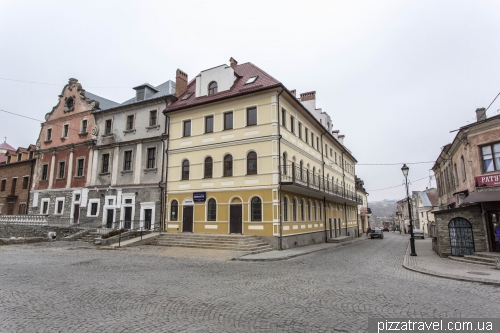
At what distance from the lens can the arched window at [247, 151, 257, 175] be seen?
67.8ft

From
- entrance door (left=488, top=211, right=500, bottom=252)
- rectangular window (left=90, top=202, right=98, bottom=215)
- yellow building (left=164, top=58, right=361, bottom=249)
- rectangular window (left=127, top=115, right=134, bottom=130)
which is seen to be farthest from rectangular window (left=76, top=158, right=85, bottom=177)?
entrance door (left=488, top=211, right=500, bottom=252)

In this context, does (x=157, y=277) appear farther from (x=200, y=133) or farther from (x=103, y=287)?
(x=200, y=133)

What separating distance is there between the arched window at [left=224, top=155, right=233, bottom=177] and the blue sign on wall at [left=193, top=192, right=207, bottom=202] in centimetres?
223

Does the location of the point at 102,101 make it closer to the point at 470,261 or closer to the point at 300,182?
the point at 300,182

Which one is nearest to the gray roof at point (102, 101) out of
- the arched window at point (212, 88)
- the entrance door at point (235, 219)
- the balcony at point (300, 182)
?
the arched window at point (212, 88)

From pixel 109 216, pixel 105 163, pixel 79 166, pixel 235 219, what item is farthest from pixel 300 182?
pixel 79 166

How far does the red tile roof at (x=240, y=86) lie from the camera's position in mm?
21375

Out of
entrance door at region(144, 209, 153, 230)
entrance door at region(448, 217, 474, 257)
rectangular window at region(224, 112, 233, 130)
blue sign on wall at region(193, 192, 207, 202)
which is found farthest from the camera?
entrance door at region(144, 209, 153, 230)

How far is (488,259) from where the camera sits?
1292cm

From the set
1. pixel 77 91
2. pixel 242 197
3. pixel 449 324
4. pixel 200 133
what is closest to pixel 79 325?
pixel 449 324

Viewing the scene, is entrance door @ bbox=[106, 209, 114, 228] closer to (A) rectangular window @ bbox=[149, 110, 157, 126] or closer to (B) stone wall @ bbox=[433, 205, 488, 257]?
(A) rectangular window @ bbox=[149, 110, 157, 126]

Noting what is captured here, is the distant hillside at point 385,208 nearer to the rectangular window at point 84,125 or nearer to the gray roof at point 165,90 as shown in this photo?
the gray roof at point 165,90

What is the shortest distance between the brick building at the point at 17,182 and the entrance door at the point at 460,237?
39.2 m

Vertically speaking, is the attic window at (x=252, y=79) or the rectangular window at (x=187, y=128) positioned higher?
the attic window at (x=252, y=79)
